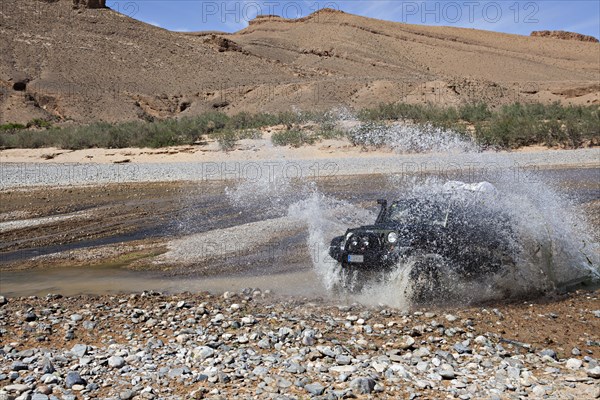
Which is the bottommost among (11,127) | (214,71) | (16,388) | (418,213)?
(16,388)

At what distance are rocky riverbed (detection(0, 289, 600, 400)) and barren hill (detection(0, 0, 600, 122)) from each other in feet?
141

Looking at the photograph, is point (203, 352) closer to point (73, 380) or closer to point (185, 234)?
point (73, 380)

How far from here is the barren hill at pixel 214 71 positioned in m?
53.8

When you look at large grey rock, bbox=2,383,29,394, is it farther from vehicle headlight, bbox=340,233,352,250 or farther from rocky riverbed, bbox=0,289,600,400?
vehicle headlight, bbox=340,233,352,250

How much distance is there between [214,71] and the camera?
227 ft

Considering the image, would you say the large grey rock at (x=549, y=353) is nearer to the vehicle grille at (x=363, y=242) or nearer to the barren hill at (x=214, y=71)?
the vehicle grille at (x=363, y=242)

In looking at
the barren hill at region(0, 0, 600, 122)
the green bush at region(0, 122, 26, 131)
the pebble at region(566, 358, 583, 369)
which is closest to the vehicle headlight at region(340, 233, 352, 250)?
the pebble at region(566, 358, 583, 369)

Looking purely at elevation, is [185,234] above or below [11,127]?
below

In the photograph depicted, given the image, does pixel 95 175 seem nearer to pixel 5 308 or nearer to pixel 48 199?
pixel 48 199

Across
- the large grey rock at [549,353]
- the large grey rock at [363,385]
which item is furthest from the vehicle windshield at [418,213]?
the large grey rock at [363,385]

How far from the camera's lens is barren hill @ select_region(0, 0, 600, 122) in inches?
2116

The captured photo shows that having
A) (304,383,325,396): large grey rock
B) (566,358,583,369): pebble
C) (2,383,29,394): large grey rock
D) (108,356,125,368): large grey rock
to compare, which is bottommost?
(2,383,29,394): large grey rock

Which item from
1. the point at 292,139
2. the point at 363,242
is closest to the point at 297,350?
the point at 363,242

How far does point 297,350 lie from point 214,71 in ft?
217
